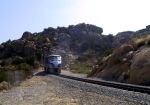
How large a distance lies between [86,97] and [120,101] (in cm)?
425

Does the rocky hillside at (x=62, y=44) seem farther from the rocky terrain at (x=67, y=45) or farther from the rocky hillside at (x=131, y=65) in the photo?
the rocky hillside at (x=131, y=65)

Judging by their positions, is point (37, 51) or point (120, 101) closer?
point (120, 101)

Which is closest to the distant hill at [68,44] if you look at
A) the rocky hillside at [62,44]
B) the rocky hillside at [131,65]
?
the rocky hillside at [62,44]

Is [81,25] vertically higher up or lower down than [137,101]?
higher up

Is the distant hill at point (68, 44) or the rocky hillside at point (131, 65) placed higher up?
the distant hill at point (68, 44)

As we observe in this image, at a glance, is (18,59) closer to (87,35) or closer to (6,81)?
(87,35)

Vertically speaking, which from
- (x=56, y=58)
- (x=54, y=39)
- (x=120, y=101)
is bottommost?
(x=120, y=101)

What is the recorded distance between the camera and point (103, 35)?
5856 inches

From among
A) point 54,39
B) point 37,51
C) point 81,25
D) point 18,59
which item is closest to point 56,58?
point 18,59

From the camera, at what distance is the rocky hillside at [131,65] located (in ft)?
123

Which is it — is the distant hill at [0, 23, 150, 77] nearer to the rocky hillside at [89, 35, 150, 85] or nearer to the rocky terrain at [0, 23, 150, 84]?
the rocky terrain at [0, 23, 150, 84]

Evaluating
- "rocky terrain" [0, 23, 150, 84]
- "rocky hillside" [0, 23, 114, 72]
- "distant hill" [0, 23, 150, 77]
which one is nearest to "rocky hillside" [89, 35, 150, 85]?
"rocky terrain" [0, 23, 150, 84]

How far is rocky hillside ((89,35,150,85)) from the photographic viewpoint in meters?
37.3

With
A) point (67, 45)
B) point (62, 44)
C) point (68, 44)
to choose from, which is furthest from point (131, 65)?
point (68, 44)
